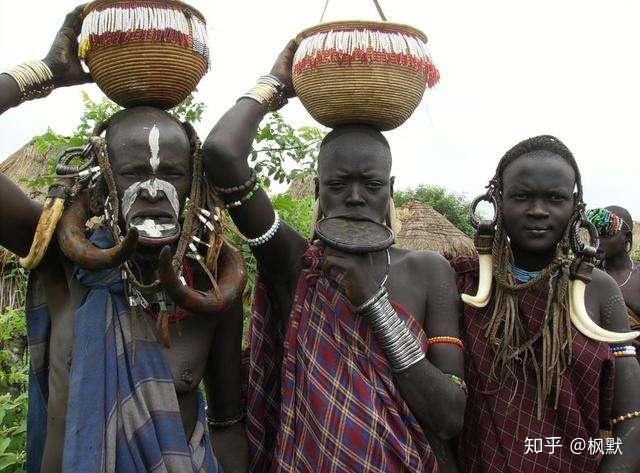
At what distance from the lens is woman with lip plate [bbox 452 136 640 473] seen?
2.53 meters

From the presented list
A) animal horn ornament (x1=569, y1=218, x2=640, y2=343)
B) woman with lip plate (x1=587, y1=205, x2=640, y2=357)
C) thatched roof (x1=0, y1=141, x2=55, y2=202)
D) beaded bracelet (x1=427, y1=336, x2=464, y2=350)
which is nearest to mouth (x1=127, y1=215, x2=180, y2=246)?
beaded bracelet (x1=427, y1=336, x2=464, y2=350)

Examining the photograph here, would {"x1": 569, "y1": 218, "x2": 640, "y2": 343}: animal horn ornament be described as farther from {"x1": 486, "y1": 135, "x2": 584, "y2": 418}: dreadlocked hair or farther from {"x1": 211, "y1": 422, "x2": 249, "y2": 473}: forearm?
{"x1": 211, "y1": 422, "x2": 249, "y2": 473}: forearm

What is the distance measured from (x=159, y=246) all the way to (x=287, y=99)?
94 centimetres

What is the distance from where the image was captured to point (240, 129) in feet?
8.15

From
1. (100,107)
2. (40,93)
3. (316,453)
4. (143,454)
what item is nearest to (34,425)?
(143,454)

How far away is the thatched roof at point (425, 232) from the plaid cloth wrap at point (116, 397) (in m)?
9.62

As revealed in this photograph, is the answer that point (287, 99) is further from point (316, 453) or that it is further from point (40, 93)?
point (316, 453)

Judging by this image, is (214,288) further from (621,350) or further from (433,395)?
(621,350)

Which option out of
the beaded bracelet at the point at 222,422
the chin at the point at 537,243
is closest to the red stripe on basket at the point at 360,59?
the chin at the point at 537,243

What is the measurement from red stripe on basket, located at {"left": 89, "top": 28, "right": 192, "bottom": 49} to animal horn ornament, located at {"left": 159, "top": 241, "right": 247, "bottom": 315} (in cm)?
76

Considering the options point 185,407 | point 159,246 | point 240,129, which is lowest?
point 185,407

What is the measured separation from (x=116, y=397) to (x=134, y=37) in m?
1.22

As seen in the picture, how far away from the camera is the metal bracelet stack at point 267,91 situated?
2.62m

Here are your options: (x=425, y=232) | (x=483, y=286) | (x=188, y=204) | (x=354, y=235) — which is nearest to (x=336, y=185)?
(x=354, y=235)
